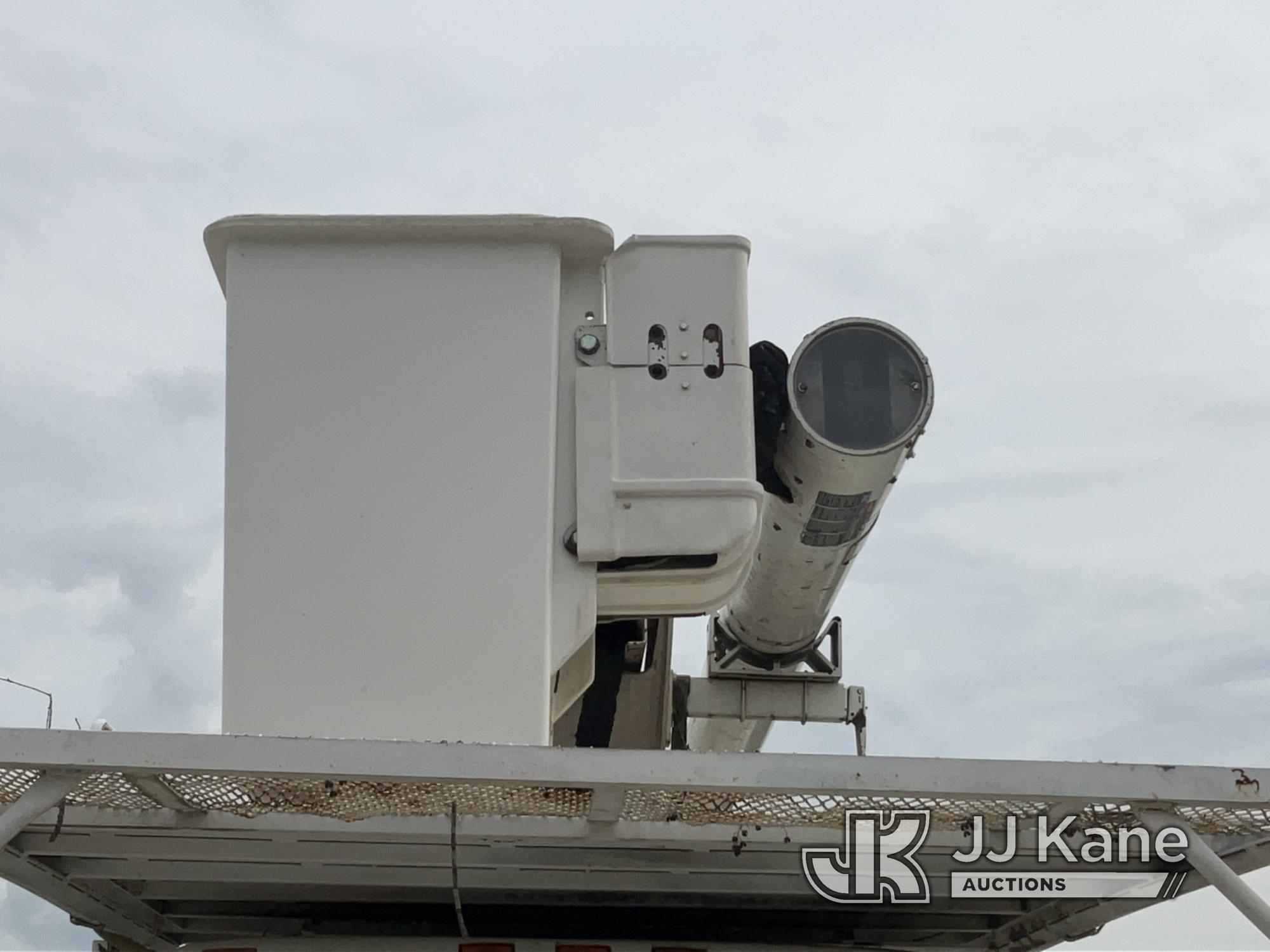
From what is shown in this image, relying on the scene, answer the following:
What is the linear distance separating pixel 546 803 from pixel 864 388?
2320 mm

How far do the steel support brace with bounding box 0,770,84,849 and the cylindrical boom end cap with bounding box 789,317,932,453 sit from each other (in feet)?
8.91

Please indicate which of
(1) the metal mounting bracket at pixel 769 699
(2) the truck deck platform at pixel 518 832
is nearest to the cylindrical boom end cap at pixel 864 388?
(2) the truck deck platform at pixel 518 832

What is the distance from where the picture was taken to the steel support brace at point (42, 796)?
118 inches

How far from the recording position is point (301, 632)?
3.98 m

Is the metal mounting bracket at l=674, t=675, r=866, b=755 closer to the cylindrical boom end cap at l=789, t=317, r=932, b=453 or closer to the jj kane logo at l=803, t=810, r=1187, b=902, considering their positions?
the cylindrical boom end cap at l=789, t=317, r=932, b=453

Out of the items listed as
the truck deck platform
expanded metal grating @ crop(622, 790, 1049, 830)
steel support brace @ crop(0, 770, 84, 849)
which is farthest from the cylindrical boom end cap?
steel support brace @ crop(0, 770, 84, 849)

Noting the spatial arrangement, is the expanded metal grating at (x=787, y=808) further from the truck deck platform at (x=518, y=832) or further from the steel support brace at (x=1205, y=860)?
the steel support brace at (x=1205, y=860)

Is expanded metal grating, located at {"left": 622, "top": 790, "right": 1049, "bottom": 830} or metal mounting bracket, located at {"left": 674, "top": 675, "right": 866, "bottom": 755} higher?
metal mounting bracket, located at {"left": 674, "top": 675, "right": 866, "bottom": 755}

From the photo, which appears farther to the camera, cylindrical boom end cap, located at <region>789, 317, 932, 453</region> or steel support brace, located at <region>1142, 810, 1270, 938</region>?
cylindrical boom end cap, located at <region>789, 317, 932, 453</region>

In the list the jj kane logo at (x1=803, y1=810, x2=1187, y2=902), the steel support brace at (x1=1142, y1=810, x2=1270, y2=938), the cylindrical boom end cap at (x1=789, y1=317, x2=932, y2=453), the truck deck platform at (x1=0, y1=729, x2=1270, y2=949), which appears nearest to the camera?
the truck deck platform at (x1=0, y1=729, x2=1270, y2=949)

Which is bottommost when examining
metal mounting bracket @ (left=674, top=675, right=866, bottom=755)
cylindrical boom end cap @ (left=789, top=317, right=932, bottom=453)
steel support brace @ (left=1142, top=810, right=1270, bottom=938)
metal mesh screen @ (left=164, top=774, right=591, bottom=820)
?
steel support brace @ (left=1142, top=810, right=1270, bottom=938)

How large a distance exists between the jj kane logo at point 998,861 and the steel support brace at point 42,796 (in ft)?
5.28

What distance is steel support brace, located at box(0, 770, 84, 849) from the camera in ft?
9.83

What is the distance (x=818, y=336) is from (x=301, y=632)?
1.99 meters
